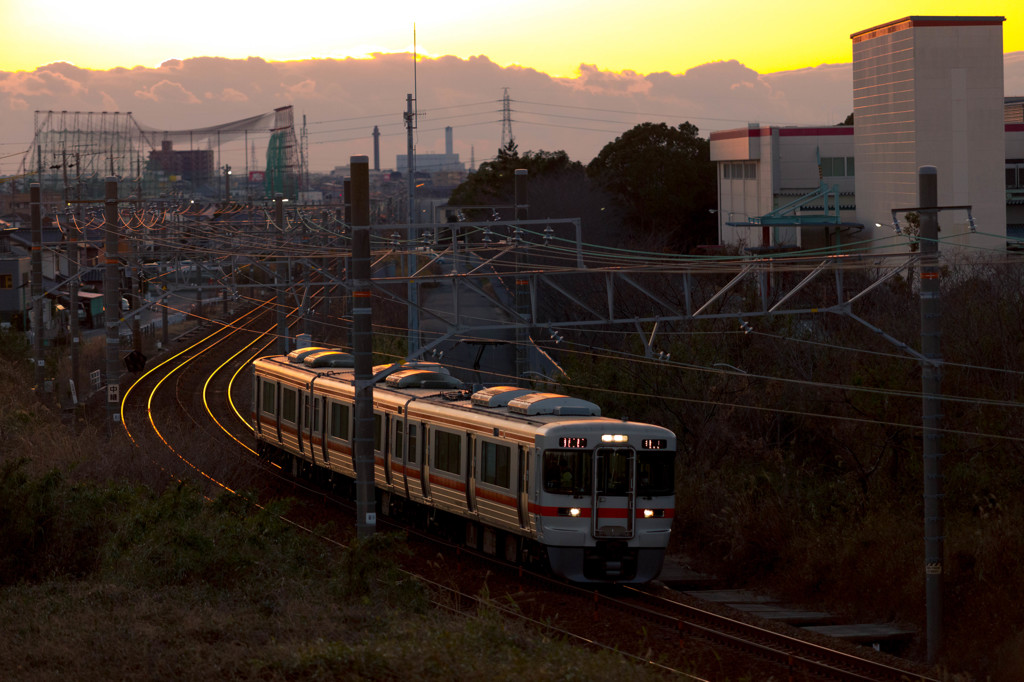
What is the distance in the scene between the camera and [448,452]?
1855cm

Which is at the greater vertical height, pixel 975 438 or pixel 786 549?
pixel 975 438

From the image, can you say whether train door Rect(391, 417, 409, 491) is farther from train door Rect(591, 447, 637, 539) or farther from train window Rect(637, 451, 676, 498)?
train window Rect(637, 451, 676, 498)

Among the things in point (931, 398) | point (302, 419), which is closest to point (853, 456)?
point (931, 398)

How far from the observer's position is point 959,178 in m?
46.6

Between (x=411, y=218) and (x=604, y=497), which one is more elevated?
(x=411, y=218)

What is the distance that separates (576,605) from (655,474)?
207 cm

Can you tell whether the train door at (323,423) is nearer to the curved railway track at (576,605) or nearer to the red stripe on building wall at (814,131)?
the curved railway track at (576,605)

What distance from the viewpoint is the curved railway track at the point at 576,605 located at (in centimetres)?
1334

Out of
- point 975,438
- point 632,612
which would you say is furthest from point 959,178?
point 632,612

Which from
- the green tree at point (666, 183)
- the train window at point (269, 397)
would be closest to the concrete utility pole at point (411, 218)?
the train window at point (269, 397)

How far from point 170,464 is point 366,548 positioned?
1139cm

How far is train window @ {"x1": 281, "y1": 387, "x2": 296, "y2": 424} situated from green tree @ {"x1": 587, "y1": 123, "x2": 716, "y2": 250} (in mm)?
43888

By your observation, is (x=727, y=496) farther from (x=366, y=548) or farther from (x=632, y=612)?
(x=366, y=548)

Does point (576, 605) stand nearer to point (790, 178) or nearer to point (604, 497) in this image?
point (604, 497)
